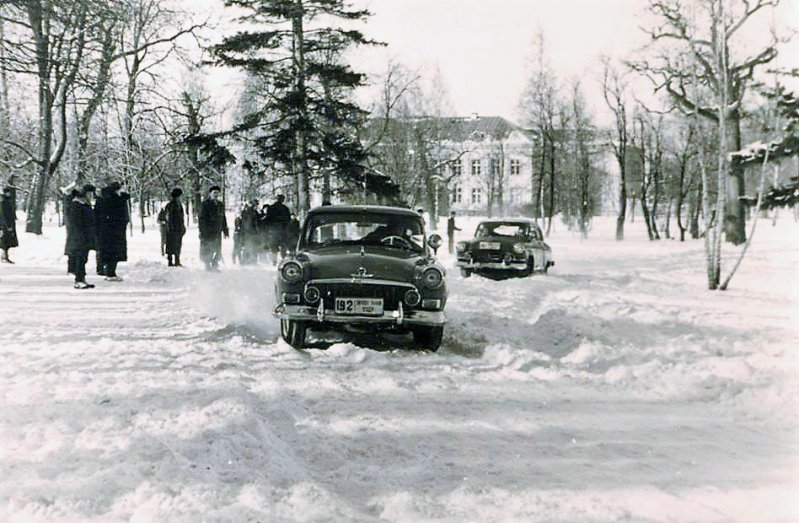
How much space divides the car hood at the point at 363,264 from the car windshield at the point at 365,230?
2.07 feet

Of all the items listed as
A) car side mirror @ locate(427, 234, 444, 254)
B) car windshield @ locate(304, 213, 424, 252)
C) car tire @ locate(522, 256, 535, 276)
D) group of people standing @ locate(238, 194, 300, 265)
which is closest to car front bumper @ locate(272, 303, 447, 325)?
car windshield @ locate(304, 213, 424, 252)

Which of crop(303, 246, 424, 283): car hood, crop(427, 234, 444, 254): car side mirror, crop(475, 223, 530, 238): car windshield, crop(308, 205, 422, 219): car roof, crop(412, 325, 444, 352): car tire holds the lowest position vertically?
crop(412, 325, 444, 352): car tire

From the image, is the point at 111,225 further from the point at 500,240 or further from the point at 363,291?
the point at 500,240

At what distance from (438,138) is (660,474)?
50300 mm

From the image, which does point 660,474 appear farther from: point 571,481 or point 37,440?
point 37,440

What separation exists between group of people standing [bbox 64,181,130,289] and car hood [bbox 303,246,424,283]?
20.5ft

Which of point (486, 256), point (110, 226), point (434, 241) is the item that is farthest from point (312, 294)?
point (486, 256)

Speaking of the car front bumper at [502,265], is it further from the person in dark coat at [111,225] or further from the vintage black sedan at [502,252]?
the person in dark coat at [111,225]

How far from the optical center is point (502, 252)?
15.8m

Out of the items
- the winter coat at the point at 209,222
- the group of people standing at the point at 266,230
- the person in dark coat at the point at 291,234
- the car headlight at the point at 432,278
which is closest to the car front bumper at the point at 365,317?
the car headlight at the point at 432,278

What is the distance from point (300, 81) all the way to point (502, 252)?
33.5ft

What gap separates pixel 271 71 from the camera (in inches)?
870

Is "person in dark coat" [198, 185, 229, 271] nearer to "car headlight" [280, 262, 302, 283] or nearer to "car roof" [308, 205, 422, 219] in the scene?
"car roof" [308, 205, 422, 219]

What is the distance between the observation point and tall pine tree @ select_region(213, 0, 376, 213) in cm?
2175
